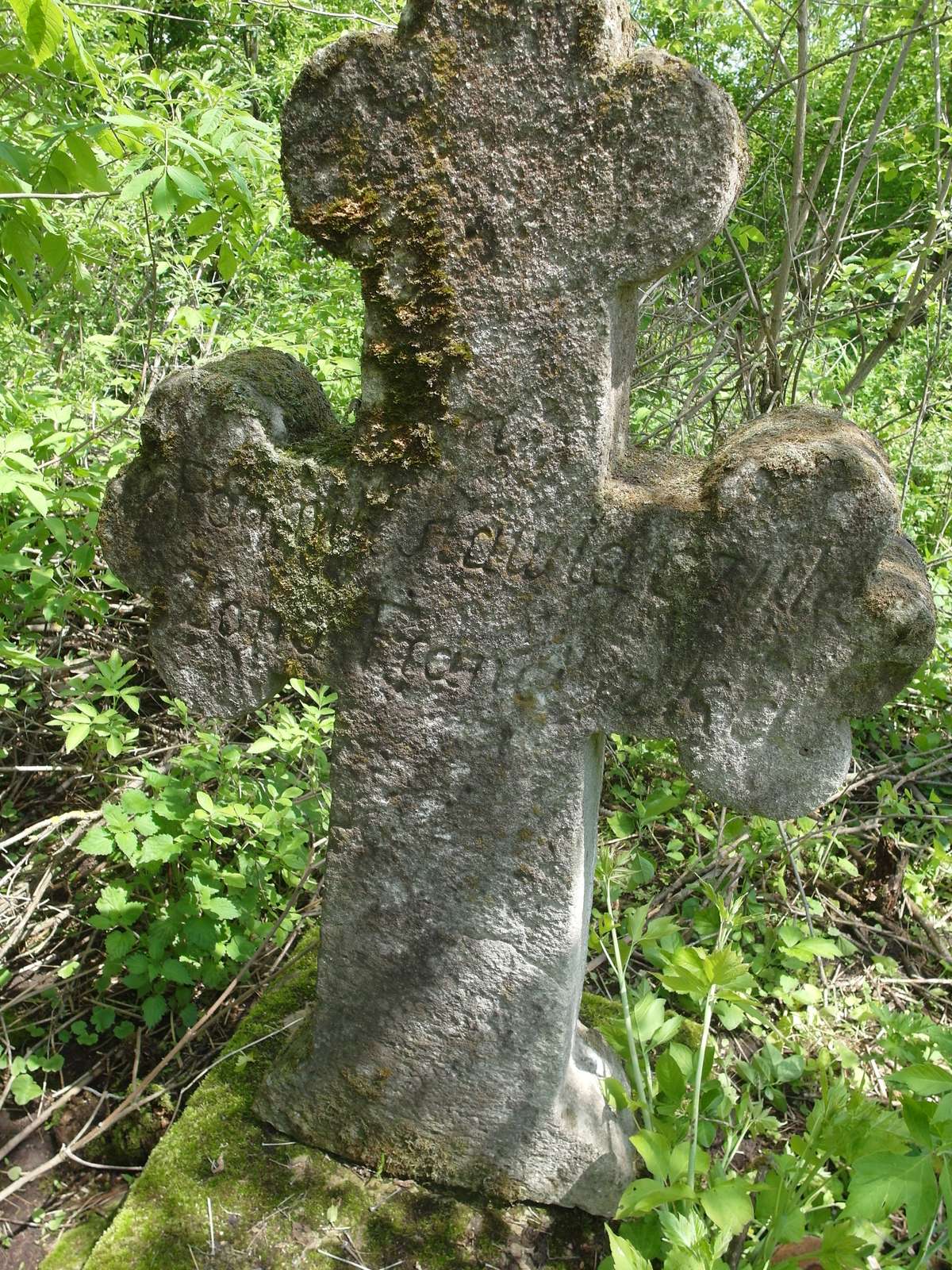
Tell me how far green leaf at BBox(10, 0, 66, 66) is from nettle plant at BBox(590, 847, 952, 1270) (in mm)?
2169

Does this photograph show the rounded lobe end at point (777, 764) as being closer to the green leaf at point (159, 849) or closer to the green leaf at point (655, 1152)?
the green leaf at point (655, 1152)

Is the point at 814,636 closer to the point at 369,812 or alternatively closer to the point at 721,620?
the point at 721,620

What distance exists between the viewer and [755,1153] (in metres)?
2.29

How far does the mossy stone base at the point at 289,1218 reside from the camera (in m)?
1.87

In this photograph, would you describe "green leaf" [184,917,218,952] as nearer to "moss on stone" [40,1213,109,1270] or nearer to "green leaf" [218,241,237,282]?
"moss on stone" [40,1213,109,1270]

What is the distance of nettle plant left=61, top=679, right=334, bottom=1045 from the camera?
255cm

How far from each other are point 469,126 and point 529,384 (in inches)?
16.1

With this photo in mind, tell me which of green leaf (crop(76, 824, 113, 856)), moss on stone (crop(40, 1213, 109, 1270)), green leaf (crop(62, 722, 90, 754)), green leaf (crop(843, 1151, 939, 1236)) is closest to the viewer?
green leaf (crop(843, 1151, 939, 1236))

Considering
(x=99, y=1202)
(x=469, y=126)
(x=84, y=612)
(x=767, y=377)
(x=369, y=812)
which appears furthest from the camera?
(x=767, y=377)

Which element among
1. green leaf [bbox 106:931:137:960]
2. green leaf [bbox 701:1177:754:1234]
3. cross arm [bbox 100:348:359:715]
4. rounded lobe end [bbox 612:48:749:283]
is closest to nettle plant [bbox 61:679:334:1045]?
green leaf [bbox 106:931:137:960]

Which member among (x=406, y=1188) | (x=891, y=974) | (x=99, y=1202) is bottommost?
(x=99, y=1202)

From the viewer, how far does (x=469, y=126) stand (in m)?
1.53

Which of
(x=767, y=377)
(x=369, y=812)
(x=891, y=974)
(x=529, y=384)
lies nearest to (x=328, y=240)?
(x=529, y=384)

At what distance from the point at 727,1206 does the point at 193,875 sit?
168 centimetres
